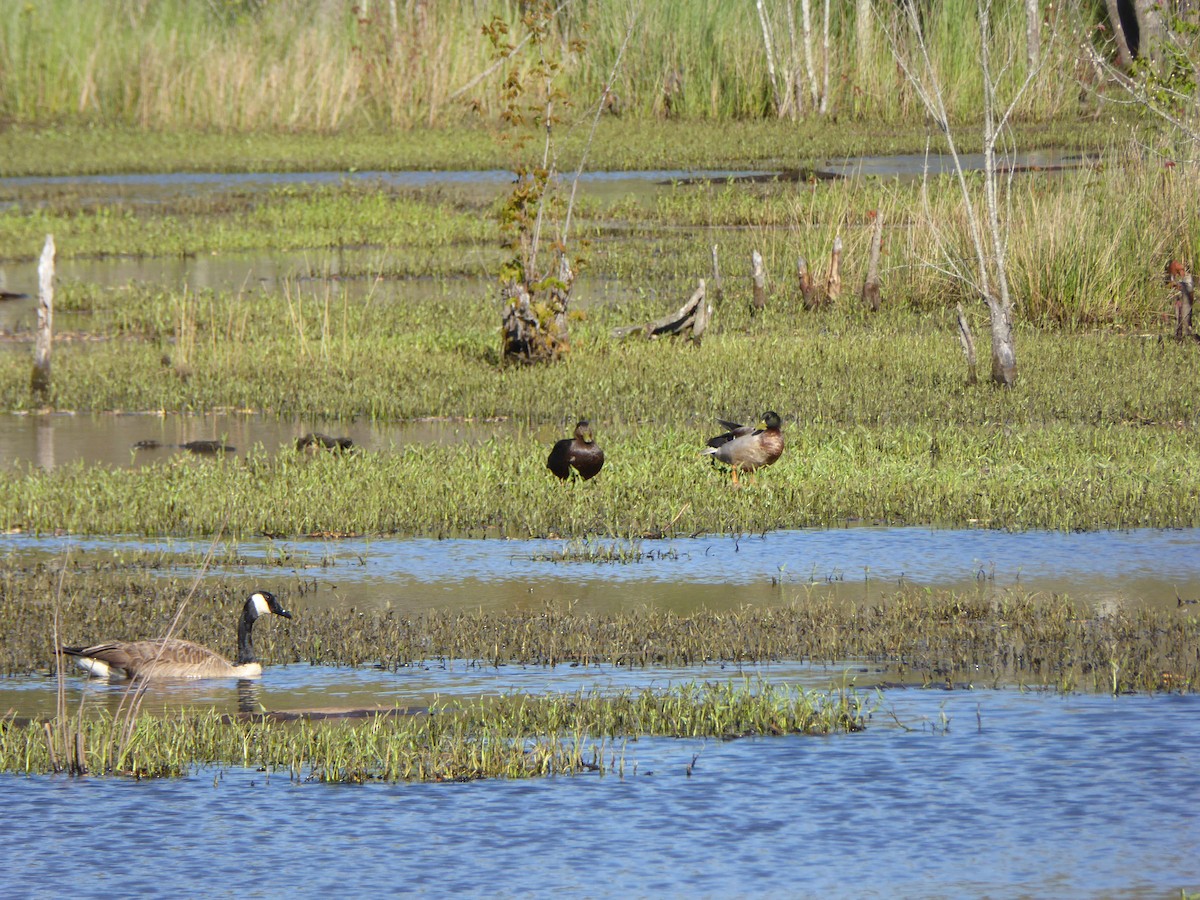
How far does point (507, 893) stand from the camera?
22.6 feet

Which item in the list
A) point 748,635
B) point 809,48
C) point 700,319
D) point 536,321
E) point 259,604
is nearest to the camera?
point 259,604

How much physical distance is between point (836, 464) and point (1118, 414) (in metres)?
3.34

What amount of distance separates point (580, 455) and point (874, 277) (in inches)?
363

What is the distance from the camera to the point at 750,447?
530 inches

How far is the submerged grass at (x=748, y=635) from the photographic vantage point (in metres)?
9.57

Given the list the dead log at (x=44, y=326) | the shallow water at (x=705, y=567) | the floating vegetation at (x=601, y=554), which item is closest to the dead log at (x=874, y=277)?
the dead log at (x=44, y=326)

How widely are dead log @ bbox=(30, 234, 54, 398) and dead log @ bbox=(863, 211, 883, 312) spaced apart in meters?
8.54

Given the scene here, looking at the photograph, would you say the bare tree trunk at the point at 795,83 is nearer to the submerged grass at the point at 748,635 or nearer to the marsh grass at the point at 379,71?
the marsh grass at the point at 379,71

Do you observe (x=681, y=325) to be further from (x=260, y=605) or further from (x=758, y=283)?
(x=260, y=605)

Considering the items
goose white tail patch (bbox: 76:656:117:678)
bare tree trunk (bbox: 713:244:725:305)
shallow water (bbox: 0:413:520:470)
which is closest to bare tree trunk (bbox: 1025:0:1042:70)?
bare tree trunk (bbox: 713:244:725:305)

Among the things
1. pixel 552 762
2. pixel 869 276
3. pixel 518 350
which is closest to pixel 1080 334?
pixel 869 276

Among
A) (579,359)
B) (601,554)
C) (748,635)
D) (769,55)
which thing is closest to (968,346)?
(579,359)

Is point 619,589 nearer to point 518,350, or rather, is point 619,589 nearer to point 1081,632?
point 1081,632

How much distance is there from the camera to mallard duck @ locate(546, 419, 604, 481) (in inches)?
518
